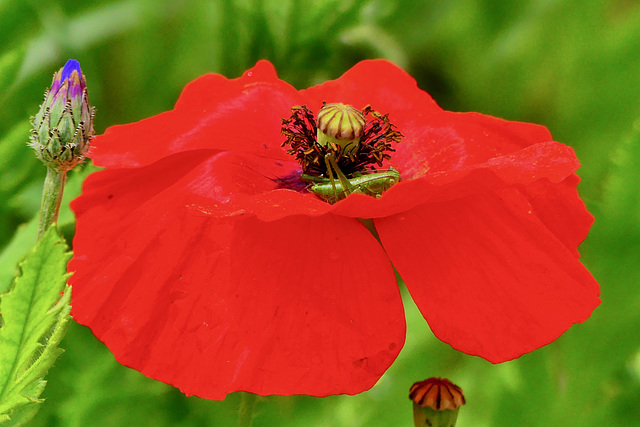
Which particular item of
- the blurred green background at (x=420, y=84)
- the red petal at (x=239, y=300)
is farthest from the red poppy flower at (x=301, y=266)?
the blurred green background at (x=420, y=84)

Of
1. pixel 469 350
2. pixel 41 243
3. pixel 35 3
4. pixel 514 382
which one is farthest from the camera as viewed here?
pixel 35 3

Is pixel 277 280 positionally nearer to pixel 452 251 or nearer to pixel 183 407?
pixel 452 251

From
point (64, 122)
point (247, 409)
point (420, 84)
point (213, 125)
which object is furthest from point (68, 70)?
point (420, 84)

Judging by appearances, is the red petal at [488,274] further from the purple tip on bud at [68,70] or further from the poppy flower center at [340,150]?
the purple tip on bud at [68,70]

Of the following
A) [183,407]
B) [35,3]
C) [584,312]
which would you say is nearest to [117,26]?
[35,3]

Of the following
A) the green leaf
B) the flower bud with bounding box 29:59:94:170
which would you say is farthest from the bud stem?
the green leaf

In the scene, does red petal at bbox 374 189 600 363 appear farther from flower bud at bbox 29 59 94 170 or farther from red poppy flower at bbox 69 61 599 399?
flower bud at bbox 29 59 94 170

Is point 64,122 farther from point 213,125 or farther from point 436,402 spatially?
point 436,402
